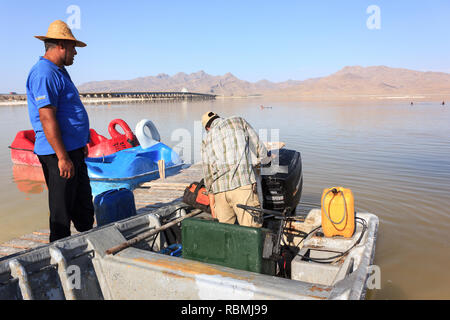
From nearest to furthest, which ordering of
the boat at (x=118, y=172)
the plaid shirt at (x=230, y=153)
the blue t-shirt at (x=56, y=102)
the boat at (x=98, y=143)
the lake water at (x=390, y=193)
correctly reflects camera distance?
the blue t-shirt at (x=56, y=102) < the plaid shirt at (x=230, y=153) < the lake water at (x=390, y=193) < the boat at (x=118, y=172) < the boat at (x=98, y=143)

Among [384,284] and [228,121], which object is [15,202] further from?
[384,284]

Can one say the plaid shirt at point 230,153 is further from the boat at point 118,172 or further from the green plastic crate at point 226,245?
the boat at point 118,172

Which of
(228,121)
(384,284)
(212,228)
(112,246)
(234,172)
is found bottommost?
(384,284)

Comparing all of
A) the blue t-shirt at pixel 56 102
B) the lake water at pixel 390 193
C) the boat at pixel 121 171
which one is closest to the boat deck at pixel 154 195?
the boat at pixel 121 171

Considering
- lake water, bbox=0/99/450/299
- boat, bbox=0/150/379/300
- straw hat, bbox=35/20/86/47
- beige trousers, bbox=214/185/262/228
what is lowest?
Result: lake water, bbox=0/99/450/299

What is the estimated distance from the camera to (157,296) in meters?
2.63

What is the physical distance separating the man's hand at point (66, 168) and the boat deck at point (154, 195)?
2346 mm

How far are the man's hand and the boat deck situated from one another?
2.35 metres

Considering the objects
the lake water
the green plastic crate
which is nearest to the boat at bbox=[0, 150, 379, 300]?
the green plastic crate

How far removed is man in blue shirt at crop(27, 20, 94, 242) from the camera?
9.81 feet

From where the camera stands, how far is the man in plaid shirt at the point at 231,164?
3486mm

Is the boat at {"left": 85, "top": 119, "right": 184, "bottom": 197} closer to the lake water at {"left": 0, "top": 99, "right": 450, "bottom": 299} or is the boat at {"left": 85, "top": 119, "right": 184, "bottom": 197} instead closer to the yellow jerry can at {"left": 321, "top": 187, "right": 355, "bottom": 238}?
the lake water at {"left": 0, "top": 99, "right": 450, "bottom": 299}
